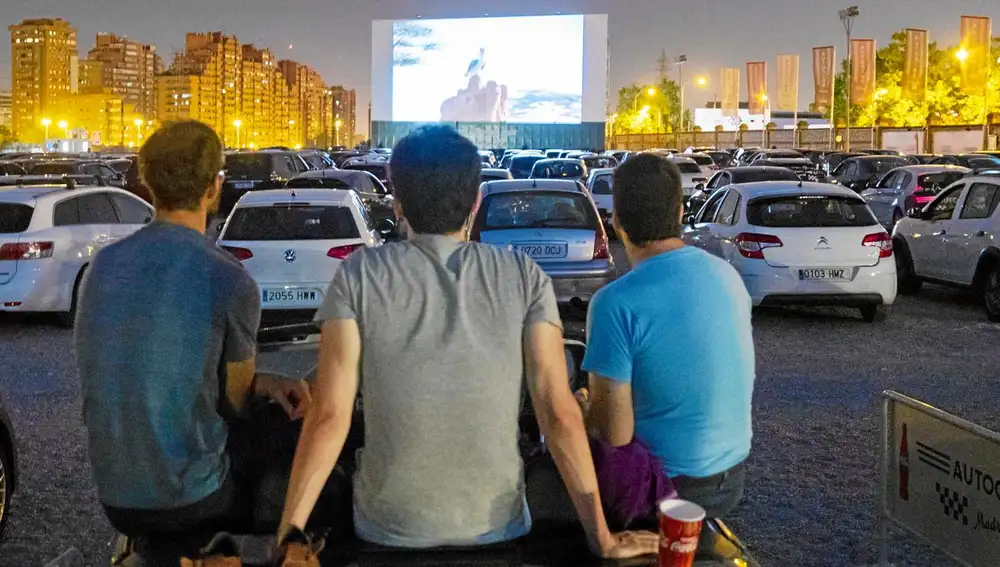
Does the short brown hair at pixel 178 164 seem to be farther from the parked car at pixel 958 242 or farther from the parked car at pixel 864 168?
the parked car at pixel 864 168

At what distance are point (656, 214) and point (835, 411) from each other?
19.5 feet

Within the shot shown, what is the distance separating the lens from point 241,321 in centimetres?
333

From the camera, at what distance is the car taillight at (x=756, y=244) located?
13.4 meters

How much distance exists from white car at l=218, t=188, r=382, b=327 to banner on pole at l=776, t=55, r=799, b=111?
57.5 meters

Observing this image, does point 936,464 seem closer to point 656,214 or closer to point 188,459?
point 656,214

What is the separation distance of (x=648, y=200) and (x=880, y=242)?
34.2 feet

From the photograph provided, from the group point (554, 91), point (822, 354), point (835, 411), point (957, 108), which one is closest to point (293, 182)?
point (822, 354)

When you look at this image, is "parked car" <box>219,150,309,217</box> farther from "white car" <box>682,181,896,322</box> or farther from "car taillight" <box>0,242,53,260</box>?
"white car" <box>682,181,896,322</box>

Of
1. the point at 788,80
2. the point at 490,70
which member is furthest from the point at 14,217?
the point at 788,80

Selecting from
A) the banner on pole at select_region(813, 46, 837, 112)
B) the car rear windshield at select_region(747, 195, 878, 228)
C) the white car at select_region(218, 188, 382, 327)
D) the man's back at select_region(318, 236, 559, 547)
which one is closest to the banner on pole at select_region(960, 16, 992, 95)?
the banner on pole at select_region(813, 46, 837, 112)

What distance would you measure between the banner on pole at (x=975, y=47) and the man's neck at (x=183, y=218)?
185 ft

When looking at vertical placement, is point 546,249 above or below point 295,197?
below

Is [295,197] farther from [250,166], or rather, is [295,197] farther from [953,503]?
[250,166]

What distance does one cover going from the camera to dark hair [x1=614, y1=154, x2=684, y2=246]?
3621 mm
